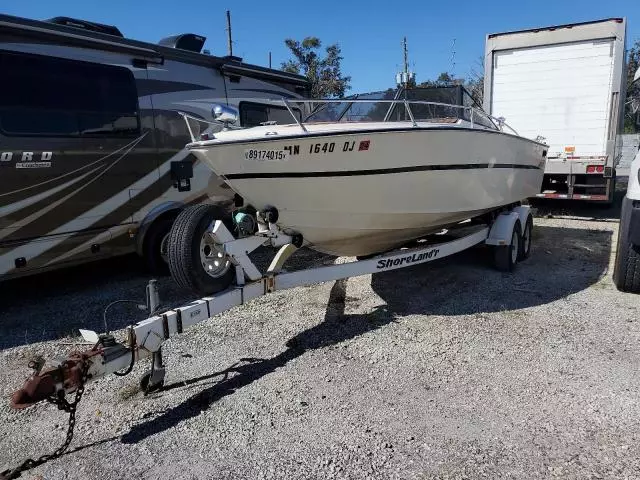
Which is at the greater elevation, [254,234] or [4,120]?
[4,120]

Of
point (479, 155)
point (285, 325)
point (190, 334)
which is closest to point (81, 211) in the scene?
point (190, 334)

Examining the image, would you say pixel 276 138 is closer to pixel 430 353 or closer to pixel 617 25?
pixel 430 353

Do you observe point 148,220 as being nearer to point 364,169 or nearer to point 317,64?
point 364,169

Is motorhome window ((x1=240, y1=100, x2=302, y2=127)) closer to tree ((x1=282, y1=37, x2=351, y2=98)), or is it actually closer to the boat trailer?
the boat trailer

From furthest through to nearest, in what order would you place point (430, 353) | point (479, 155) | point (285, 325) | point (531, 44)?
point (531, 44), point (479, 155), point (285, 325), point (430, 353)

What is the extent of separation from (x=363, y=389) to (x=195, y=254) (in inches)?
58.9

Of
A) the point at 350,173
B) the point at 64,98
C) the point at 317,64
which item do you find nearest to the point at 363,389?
the point at 350,173

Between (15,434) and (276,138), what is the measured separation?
2532 mm

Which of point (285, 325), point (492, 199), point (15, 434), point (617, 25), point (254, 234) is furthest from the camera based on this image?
point (617, 25)

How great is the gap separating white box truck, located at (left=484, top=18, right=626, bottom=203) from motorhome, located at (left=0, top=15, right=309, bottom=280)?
5700 millimetres

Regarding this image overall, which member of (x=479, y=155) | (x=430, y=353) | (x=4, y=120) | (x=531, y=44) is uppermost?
(x=531, y=44)

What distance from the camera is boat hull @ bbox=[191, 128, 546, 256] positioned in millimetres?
3988

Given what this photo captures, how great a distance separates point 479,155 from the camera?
5141 millimetres

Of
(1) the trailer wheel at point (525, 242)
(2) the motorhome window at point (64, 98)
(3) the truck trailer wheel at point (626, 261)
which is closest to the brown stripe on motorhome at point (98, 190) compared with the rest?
(2) the motorhome window at point (64, 98)
